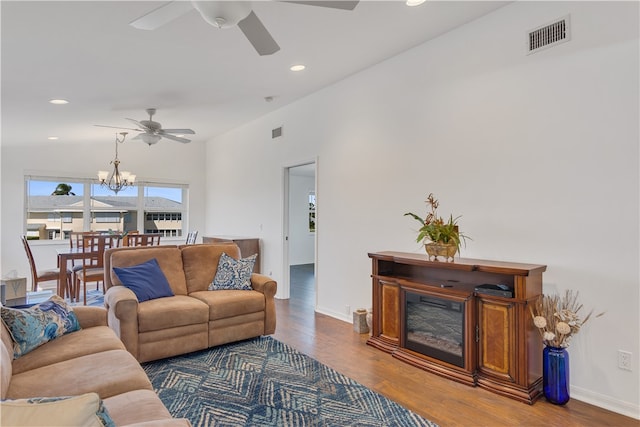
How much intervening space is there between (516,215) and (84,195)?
7.44 metres

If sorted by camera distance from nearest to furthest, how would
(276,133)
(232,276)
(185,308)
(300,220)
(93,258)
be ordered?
(185,308) < (232,276) < (93,258) < (276,133) < (300,220)

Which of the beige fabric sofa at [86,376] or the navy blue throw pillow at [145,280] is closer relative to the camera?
the beige fabric sofa at [86,376]

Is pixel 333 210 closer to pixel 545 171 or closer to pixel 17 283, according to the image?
pixel 545 171

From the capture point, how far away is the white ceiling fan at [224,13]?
6.07 feet

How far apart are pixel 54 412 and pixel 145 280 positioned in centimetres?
289

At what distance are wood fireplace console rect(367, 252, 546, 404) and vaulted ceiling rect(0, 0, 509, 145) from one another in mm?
2088

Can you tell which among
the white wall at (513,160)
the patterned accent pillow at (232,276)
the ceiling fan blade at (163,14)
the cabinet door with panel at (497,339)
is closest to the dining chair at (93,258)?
the patterned accent pillow at (232,276)

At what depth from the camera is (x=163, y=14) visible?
213cm

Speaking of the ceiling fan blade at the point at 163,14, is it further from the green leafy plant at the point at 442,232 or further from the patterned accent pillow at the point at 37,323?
the green leafy plant at the point at 442,232

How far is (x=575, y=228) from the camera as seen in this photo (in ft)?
8.71

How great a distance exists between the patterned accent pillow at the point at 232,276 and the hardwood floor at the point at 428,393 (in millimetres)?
663

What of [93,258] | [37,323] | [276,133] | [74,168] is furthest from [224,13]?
[74,168]

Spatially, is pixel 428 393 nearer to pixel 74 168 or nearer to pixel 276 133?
pixel 276 133

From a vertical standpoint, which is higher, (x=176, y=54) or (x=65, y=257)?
(x=176, y=54)
